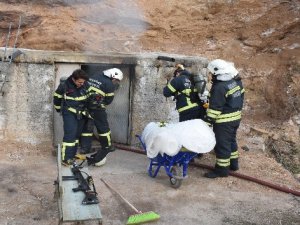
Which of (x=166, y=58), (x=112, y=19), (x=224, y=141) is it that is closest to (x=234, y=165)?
(x=224, y=141)

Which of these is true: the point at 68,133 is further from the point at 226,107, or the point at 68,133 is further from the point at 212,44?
the point at 212,44

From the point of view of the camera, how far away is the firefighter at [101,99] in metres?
7.39

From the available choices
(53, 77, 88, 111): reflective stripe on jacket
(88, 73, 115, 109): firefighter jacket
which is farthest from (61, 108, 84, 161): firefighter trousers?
(88, 73, 115, 109): firefighter jacket

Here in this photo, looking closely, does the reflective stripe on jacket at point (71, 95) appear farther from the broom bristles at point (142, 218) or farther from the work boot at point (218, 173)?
the work boot at point (218, 173)

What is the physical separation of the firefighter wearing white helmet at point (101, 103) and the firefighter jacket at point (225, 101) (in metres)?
1.70

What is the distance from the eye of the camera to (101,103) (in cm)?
749

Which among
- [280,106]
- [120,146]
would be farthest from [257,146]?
[120,146]

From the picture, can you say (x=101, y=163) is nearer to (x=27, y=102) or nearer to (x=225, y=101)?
(x=27, y=102)

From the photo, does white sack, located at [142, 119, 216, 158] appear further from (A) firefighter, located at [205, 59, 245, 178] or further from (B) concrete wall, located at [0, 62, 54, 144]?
(B) concrete wall, located at [0, 62, 54, 144]

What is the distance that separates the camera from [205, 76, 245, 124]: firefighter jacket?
279 inches

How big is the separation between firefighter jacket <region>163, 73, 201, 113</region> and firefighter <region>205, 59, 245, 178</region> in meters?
0.49

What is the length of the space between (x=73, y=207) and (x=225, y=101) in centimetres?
341

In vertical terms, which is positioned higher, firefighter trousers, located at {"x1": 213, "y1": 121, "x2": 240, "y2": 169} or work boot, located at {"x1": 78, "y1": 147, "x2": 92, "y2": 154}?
firefighter trousers, located at {"x1": 213, "y1": 121, "x2": 240, "y2": 169}

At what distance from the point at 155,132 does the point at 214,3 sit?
6412 mm
